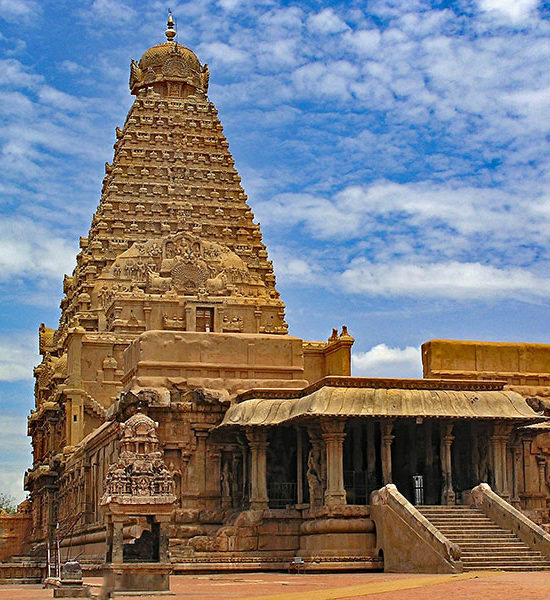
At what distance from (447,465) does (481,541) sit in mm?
5308

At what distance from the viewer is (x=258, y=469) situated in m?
38.0

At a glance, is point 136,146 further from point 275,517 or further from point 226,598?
point 226,598

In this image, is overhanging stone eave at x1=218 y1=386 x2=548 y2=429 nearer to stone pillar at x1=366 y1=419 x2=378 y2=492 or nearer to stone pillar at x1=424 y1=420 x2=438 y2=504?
stone pillar at x1=366 y1=419 x2=378 y2=492

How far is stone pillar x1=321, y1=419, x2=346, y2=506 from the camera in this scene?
3528 centimetres

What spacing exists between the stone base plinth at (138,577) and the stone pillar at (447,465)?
1437 centimetres

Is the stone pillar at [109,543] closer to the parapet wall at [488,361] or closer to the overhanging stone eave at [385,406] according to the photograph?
the overhanging stone eave at [385,406]

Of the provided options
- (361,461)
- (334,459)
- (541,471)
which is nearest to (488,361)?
(541,471)

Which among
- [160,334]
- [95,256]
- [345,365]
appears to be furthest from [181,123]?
[160,334]

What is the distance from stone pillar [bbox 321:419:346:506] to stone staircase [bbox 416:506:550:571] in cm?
251

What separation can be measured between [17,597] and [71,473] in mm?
32045

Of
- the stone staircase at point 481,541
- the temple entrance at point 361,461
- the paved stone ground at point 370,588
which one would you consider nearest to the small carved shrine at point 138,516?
the paved stone ground at point 370,588

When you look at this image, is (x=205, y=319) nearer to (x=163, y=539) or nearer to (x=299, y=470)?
(x=299, y=470)

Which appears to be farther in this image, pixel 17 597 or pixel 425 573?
pixel 425 573

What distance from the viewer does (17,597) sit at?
24344 millimetres
